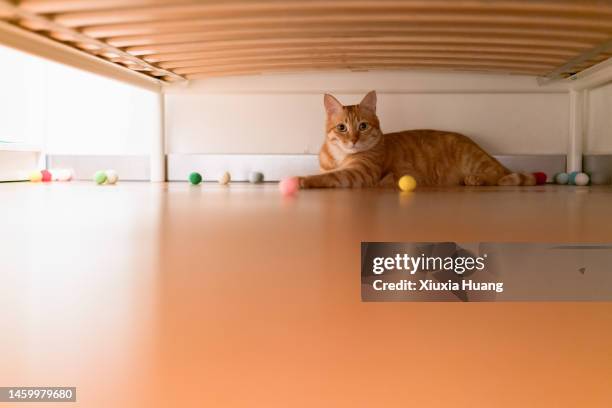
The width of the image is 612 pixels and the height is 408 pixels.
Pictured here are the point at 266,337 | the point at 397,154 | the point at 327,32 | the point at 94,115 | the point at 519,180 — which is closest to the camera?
the point at 266,337

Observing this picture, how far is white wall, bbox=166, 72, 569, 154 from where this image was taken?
8.88 ft

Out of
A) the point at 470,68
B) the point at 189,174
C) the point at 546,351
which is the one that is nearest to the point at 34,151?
the point at 189,174

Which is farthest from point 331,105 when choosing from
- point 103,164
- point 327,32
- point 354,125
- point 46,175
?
point 46,175

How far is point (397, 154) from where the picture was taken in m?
2.63

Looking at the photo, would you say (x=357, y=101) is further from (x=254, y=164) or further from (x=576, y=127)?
(x=576, y=127)

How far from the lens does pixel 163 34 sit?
1.83 metres

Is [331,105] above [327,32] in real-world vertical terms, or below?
below

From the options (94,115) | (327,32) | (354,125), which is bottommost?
(354,125)

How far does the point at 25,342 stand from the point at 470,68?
2325 mm

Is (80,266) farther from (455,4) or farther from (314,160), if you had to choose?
(314,160)

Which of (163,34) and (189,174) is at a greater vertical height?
(163,34)

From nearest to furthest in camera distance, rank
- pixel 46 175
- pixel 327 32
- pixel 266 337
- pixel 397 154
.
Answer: pixel 266 337 → pixel 327 32 → pixel 397 154 → pixel 46 175

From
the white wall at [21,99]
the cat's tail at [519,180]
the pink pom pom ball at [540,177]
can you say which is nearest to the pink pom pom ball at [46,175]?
the white wall at [21,99]

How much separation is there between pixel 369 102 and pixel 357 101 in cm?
28
